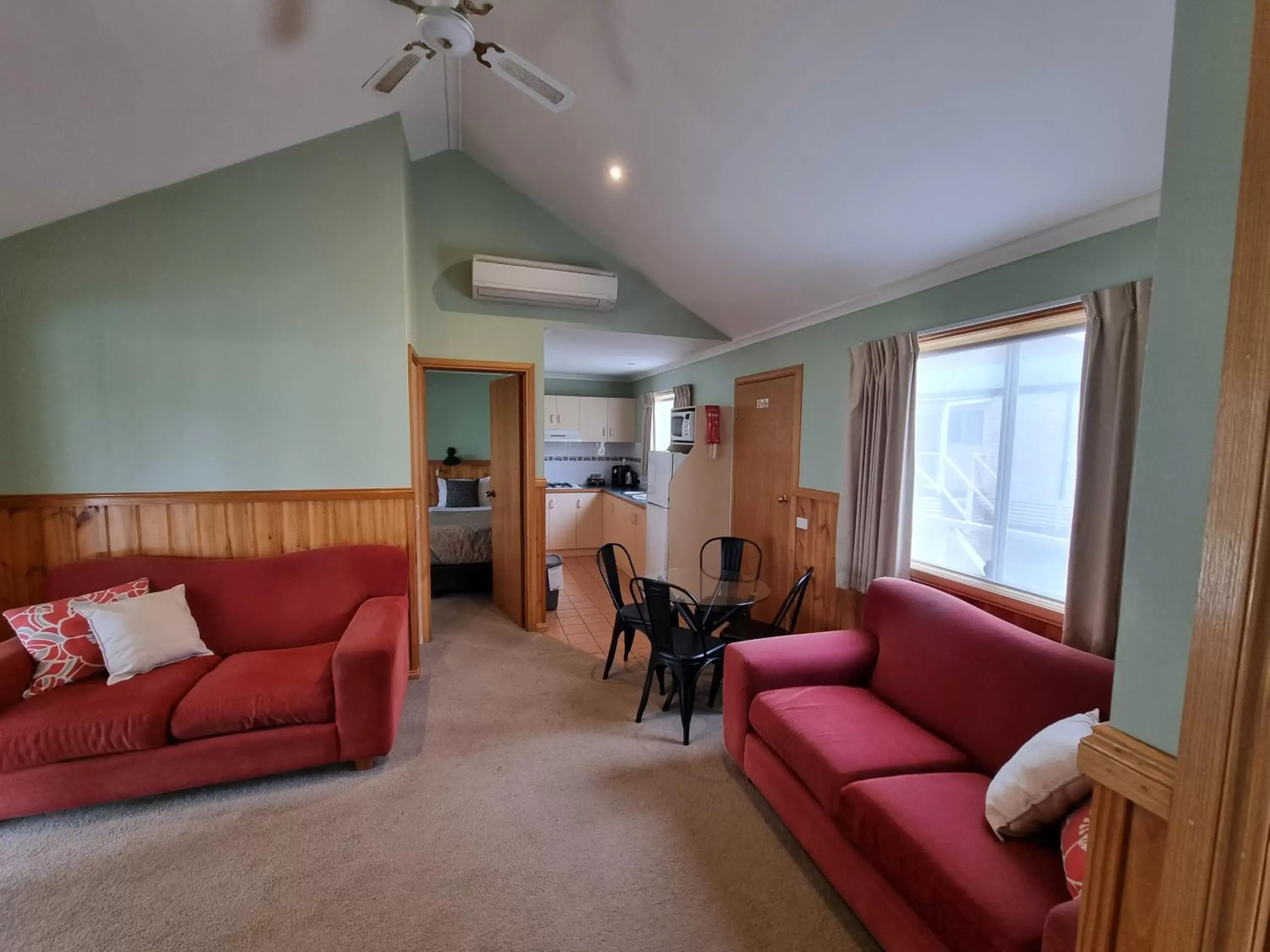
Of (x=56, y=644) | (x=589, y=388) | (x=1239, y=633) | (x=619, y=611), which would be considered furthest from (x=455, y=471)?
(x=1239, y=633)

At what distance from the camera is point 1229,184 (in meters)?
0.65

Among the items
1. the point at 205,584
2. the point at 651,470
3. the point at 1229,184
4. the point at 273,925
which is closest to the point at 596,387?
the point at 651,470

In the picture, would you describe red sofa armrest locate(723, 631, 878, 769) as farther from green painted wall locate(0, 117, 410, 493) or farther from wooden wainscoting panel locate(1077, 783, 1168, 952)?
green painted wall locate(0, 117, 410, 493)

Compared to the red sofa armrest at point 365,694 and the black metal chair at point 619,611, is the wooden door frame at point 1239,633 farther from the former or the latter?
the red sofa armrest at point 365,694

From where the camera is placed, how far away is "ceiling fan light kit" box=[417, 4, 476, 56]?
1.62 metres

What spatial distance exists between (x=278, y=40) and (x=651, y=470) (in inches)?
138

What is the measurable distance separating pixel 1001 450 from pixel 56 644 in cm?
406

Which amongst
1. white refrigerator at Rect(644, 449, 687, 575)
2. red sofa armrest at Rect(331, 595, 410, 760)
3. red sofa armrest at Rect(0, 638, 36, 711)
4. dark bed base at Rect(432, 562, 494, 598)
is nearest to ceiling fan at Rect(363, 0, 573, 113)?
red sofa armrest at Rect(331, 595, 410, 760)

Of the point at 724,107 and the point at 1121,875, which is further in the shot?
the point at 724,107

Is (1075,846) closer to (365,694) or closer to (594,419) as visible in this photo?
(365,694)

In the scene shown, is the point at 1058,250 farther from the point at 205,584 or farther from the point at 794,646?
the point at 205,584

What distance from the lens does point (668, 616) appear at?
2.58 meters

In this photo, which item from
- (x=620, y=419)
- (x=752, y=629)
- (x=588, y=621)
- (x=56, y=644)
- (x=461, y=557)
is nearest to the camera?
(x=56, y=644)

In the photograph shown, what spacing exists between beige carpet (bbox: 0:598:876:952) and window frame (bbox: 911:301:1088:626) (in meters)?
1.29
